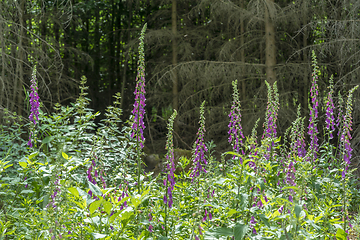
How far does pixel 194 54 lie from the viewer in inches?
472

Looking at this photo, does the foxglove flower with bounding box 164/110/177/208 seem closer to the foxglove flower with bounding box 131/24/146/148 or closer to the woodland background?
the foxglove flower with bounding box 131/24/146/148

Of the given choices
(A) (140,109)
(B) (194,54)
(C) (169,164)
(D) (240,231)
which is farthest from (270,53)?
(D) (240,231)

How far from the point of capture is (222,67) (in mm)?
8984

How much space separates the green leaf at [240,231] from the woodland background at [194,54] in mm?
4993

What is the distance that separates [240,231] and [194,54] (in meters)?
10.5

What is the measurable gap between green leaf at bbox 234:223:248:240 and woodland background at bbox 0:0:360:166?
4.99 m

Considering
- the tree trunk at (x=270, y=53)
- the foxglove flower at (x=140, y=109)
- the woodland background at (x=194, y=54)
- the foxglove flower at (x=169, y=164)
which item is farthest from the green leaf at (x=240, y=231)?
the tree trunk at (x=270, y=53)

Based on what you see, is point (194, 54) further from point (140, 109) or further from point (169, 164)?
point (169, 164)

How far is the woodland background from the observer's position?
7.25m

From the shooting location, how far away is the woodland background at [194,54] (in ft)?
23.8

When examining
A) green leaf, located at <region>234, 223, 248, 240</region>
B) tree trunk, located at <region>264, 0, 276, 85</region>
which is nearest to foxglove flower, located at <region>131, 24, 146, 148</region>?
green leaf, located at <region>234, 223, 248, 240</region>

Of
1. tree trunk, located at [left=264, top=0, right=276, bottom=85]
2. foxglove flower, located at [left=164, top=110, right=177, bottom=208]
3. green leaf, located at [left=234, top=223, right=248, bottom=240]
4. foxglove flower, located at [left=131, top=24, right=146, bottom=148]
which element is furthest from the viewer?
tree trunk, located at [left=264, top=0, right=276, bottom=85]

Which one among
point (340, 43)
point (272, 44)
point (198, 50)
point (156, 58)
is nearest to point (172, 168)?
point (340, 43)

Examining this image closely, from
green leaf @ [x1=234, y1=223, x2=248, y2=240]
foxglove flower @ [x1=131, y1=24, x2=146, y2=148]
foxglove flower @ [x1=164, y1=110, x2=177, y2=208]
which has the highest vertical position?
foxglove flower @ [x1=131, y1=24, x2=146, y2=148]
